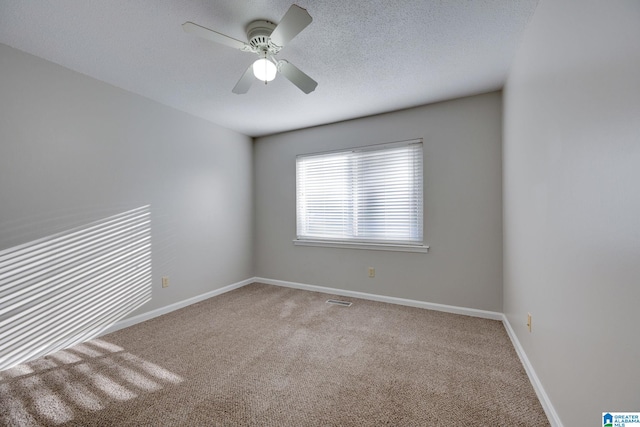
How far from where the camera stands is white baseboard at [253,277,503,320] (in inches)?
117

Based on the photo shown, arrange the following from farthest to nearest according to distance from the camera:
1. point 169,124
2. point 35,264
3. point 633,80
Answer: point 169,124, point 35,264, point 633,80

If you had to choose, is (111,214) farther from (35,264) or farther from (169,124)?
(169,124)

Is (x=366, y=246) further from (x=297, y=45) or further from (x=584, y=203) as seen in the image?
(x=584, y=203)

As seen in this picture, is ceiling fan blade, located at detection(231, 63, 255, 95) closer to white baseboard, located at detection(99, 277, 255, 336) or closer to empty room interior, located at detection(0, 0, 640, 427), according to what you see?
empty room interior, located at detection(0, 0, 640, 427)

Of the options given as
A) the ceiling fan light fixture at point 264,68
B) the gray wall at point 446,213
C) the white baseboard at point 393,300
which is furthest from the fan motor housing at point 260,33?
the white baseboard at point 393,300

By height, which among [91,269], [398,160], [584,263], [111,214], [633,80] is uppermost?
[398,160]

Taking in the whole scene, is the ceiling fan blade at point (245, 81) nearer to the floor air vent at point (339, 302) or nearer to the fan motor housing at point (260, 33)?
the fan motor housing at point (260, 33)

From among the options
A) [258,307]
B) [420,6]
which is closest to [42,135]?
[258,307]

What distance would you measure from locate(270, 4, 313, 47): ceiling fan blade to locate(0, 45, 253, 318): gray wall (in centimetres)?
207

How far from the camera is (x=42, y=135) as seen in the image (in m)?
2.27

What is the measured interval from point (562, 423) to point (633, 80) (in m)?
1.56

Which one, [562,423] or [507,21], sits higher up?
[507,21]

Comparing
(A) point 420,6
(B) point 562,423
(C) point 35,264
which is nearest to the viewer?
(B) point 562,423

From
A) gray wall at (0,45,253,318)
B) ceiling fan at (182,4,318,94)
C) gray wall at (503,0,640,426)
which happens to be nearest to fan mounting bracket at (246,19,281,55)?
ceiling fan at (182,4,318,94)
